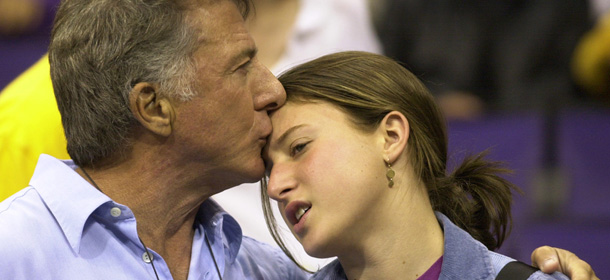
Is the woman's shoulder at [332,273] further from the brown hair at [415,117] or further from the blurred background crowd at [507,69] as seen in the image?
the blurred background crowd at [507,69]

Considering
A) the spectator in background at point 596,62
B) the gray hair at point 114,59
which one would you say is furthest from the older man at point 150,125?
the spectator in background at point 596,62

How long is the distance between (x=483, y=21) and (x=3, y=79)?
234 cm

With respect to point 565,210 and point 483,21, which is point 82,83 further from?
point 483,21

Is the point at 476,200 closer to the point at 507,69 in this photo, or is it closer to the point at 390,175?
the point at 390,175

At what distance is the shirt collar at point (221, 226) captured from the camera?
2.05 m

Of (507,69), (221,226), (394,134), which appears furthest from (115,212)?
(507,69)

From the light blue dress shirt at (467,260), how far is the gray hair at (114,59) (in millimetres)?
664

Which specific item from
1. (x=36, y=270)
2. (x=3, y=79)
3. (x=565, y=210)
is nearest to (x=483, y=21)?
(x=565, y=210)

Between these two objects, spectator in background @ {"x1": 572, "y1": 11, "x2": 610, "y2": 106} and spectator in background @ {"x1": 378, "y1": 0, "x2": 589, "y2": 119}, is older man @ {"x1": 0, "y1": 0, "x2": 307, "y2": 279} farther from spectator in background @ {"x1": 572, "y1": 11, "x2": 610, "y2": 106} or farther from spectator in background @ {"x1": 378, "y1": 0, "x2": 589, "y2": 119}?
spectator in background @ {"x1": 572, "y1": 11, "x2": 610, "y2": 106}

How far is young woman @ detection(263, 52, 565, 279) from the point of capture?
182 centimetres

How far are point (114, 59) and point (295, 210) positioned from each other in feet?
1.70

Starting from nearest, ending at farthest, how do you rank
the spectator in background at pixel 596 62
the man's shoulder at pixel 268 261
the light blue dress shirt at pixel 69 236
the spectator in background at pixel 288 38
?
the light blue dress shirt at pixel 69 236 → the man's shoulder at pixel 268 261 → the spectator in background at pixel 288 38 → the spectator in background at pixel 596 62

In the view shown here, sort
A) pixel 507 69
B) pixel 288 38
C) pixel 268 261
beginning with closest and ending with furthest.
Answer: pixel 268 261
pixel 288 38
pixel 507 69

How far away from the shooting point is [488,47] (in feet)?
13.6
